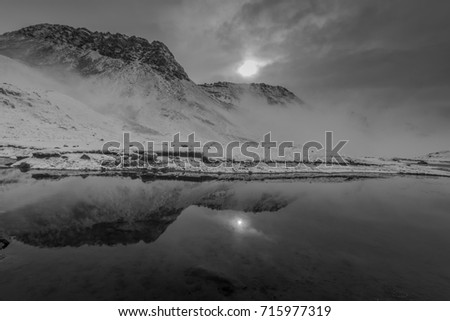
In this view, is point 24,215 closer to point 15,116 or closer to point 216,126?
point 15,116

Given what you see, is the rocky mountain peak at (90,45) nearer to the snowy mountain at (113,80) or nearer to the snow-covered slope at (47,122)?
the snowy mountain at (113,80)

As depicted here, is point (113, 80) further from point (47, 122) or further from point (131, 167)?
point (131, 167)

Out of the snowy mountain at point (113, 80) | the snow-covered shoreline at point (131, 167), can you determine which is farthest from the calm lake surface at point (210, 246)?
the snowy mountain at point (113, 80)

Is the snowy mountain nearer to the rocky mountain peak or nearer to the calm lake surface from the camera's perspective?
the rocky mountain peak

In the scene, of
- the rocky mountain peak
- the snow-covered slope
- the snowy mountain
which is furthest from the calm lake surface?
the rocky mountain peak

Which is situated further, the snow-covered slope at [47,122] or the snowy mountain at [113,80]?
the snowy mountain at [113,80]

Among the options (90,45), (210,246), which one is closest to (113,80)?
(90,45)
